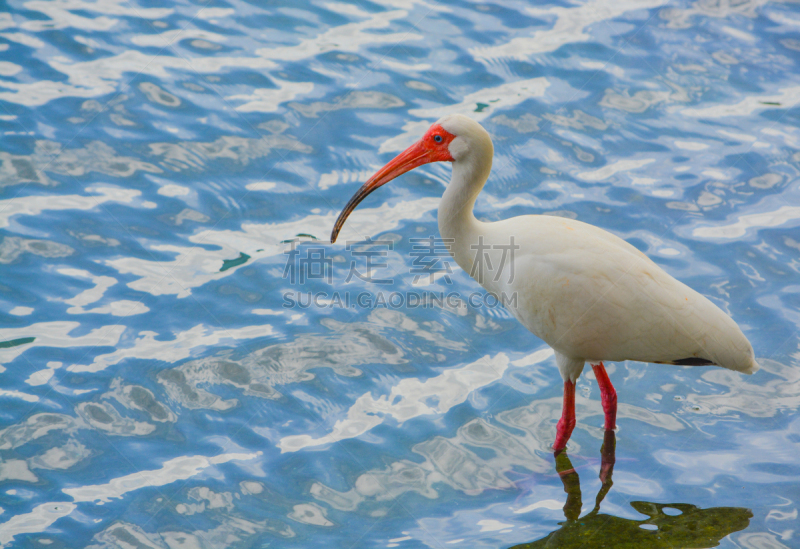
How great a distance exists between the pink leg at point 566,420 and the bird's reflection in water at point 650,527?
377 mm

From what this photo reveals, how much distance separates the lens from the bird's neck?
13.9ft

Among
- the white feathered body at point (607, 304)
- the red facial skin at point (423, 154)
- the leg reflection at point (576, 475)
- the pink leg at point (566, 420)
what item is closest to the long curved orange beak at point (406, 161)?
the red facial skin at point (423, 154)

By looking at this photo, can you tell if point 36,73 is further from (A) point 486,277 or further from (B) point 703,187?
(B) point 703,187

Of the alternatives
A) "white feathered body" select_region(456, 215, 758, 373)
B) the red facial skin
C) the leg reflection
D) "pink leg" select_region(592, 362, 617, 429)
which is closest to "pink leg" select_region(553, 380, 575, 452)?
the leg reflection

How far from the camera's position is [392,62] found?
7.80 m

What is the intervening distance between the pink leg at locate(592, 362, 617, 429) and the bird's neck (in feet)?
3.37

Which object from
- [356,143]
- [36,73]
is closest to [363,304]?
[356,143]

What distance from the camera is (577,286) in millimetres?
3965

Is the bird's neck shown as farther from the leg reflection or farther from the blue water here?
the leg reflection

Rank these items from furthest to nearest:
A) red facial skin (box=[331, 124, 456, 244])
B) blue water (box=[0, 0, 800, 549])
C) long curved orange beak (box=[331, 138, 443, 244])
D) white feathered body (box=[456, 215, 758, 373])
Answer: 1. long curved orange beak (box=[331, 138, 443, 244])
2. red facial skin (box=[331, 124, 456, 244])
3. blue water (box=[0, 0, 800, 549])
4. white feathered body (box=[456, 215, 758, 373])

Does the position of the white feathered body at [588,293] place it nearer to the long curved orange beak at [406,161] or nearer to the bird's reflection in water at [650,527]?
the long curved orange beak at [406,161]

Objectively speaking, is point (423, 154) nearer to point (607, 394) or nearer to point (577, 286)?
point (577, 286)

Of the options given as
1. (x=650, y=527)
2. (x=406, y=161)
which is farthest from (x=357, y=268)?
(x=650, y=527)

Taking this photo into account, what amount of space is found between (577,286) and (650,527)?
4.45 ft
